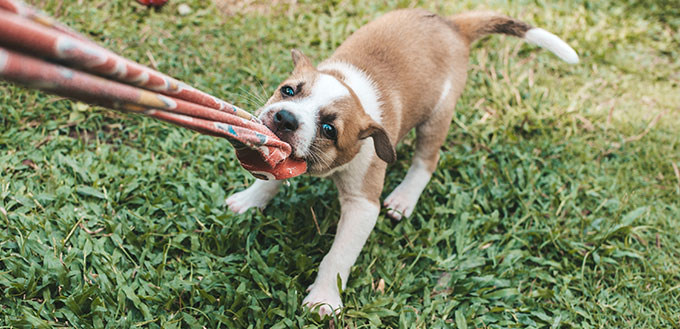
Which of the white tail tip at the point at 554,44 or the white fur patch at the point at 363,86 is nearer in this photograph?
Result: the white fur patch at the point at 363,86

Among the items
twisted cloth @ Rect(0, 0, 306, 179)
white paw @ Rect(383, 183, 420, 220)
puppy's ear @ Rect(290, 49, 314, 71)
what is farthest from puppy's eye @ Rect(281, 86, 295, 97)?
white paw @ Rect(383, 183, 420, 220)

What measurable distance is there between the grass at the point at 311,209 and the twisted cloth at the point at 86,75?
1.50 m

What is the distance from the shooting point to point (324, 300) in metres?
3.12

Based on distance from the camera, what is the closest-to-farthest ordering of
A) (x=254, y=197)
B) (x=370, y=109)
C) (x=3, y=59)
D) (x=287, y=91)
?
(x=3, y=59), (x=287, y=91), (x=370, y=109), (x=254, y=197)

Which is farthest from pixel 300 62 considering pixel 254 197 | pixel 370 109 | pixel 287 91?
pixel 254 197

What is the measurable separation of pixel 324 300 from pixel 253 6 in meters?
3.78

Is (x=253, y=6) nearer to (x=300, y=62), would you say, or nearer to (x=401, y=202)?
(x=300, y=62)

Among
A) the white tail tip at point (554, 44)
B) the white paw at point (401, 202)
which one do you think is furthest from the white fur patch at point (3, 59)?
the white tail tip at point (554, 44)

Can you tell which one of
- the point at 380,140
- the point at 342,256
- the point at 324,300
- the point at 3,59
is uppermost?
the point at 3,59

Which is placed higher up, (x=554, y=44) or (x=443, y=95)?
(x=554, y=44)

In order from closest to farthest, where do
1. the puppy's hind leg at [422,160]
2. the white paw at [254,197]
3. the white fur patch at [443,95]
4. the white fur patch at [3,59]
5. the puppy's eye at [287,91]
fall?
1. the white fur patch at [3,59]
2. the puppy's eye at [287,91]
3. the white paw at [254,197]
4. the white fur patch at [443,95]
5. the puppy's hind leg at [422,160]

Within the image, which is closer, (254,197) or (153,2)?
(254,197)

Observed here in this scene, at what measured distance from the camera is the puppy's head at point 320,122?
262 centimetres

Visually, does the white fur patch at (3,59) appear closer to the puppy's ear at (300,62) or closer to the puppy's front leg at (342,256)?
the puppy's ear at (300,62)
